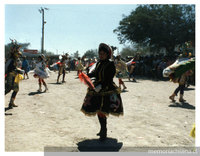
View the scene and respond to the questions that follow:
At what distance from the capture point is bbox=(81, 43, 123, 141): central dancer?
4.58m

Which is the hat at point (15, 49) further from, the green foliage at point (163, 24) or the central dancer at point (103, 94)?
the green foliage at point (163, 24)

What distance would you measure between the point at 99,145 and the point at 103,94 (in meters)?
1.09

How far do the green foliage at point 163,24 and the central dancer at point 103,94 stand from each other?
76.3 feet

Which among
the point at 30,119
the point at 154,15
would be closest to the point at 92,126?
the point at 30,119

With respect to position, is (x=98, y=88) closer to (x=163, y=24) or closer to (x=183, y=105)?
(x=183, y=105)

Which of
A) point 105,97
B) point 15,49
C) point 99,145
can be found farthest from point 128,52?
point 99,145

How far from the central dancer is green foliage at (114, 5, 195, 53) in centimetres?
2325

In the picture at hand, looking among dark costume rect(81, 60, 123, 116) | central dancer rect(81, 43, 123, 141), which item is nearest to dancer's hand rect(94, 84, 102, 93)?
central dancer rect(81, 43, 123, 141)

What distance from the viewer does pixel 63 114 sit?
23.0 ft

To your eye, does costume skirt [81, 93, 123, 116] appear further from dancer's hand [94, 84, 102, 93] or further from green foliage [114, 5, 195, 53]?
green foliage [114, 5, 195, 53]

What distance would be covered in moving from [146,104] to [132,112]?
64.7 inches

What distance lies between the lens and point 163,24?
89.5ft

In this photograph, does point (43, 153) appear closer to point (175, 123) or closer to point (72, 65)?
point (175, 123)

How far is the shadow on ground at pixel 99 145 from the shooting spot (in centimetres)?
439
